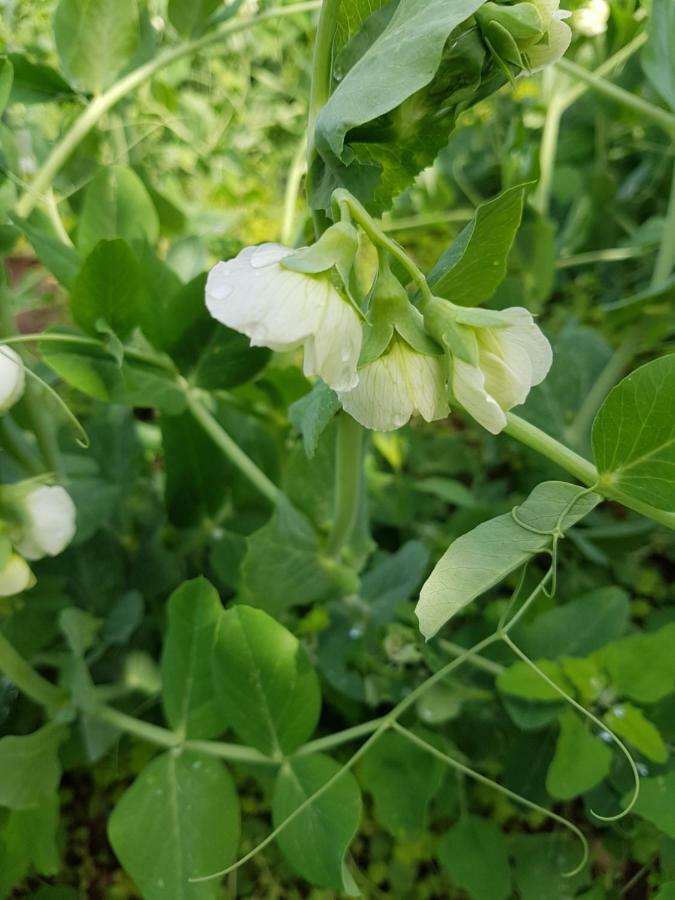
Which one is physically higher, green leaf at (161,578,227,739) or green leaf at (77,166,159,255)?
green leaf at (77,166,159,255)

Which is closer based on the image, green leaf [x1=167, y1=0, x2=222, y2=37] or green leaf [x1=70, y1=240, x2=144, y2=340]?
green leaf [x1=70, y1=240, x2=144, y2=340]

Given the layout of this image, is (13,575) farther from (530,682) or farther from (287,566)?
(530,682)

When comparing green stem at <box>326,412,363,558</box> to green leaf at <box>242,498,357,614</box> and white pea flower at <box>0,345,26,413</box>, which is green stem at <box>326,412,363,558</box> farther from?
white pea flower at <box>0,345,26,413</box>

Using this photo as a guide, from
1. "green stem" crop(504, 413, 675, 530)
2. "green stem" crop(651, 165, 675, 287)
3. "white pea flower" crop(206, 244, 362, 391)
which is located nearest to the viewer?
"white pea flower" crop(206, 244, 362, 391)

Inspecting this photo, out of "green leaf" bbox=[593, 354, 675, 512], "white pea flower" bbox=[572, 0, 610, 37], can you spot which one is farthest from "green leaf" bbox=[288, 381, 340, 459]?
"white pea flower" bbox=[572, 0, 610, 37]

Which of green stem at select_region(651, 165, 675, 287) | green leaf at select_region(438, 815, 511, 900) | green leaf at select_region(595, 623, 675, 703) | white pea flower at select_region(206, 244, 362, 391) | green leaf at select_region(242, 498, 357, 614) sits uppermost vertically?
white pea flower at select_region(206, 244, 362, 391)

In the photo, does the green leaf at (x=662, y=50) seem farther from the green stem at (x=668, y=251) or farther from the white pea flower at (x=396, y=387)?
the white pea flower at (x=396, y=387)

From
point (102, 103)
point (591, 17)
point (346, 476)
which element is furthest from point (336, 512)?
point (591, 17)

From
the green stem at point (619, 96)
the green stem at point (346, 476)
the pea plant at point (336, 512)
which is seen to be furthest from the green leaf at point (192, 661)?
the green stem at point (619, 96)
